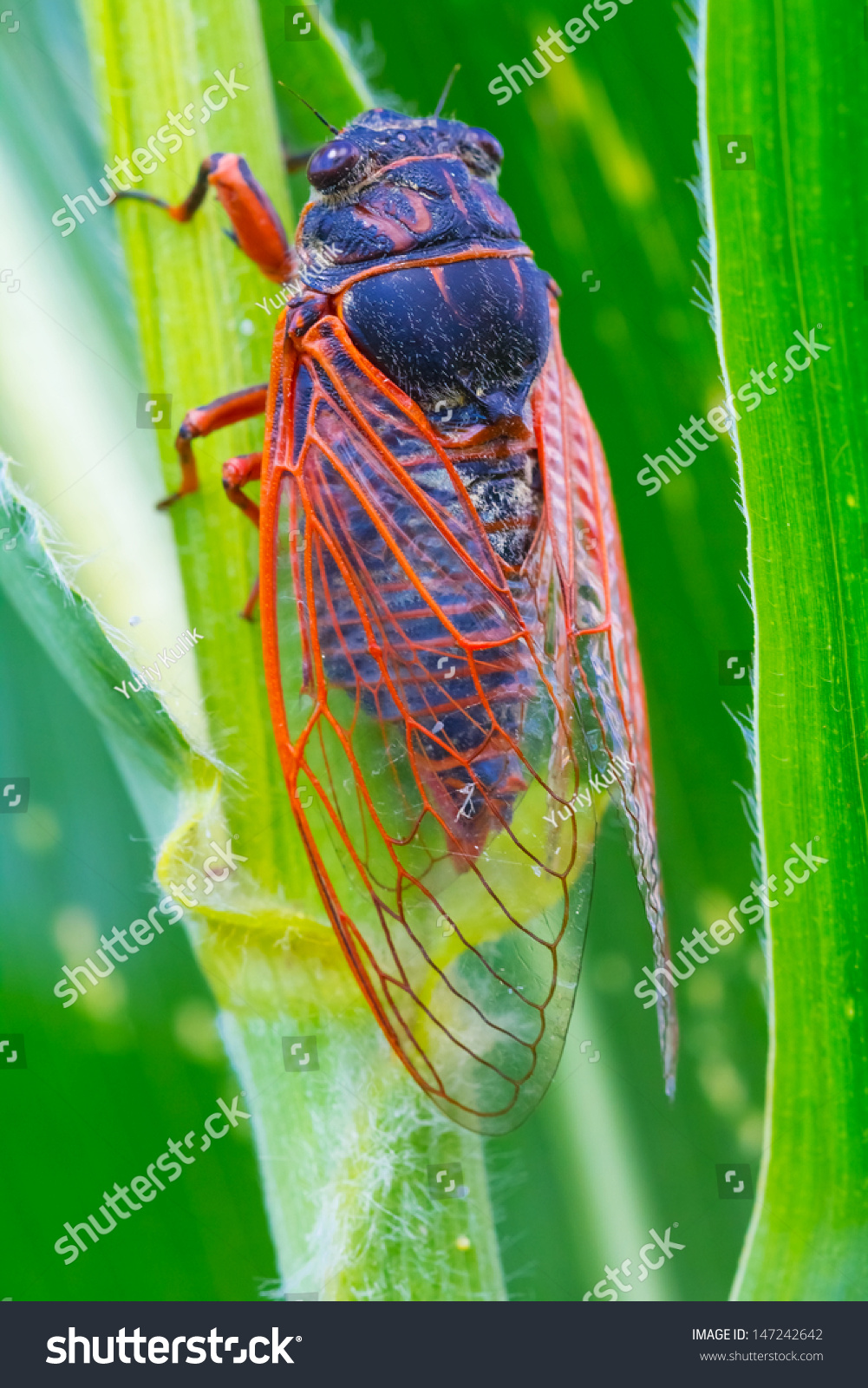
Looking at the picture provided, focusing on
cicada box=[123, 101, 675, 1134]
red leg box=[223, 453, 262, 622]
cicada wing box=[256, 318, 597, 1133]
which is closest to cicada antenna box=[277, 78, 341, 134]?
cicada box=[123, 101, 675, 1134]

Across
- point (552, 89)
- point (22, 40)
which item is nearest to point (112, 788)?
point (22, 40)

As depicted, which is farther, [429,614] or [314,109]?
[314,109]

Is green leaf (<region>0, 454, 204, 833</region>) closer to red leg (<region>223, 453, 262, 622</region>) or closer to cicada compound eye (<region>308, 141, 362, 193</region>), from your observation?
red leg (<region>223, 453, 262, 622</region>)

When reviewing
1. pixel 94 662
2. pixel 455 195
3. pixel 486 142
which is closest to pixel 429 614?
pixel 94 662

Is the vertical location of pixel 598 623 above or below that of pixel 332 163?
below

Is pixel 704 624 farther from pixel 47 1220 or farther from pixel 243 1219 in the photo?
pixel 47 1220

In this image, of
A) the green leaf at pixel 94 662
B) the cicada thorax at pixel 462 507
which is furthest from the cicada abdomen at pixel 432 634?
the green leaf at pixel 94 662

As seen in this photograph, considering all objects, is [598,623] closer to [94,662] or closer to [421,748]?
[421,748]

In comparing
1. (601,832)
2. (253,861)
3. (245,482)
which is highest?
(245,482)
